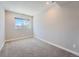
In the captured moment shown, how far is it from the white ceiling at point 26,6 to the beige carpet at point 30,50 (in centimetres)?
63

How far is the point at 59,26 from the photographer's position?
2.15 metres

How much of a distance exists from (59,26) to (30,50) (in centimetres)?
81

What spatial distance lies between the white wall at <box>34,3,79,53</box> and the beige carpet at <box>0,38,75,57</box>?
0.17 meters

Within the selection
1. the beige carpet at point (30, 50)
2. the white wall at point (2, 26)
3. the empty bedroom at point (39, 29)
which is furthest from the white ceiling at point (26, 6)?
the beige carpet at point (30, 50)

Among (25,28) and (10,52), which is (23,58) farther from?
(25,28)

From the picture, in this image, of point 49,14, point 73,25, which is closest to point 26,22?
point 49,14

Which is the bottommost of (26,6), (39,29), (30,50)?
(30,50)

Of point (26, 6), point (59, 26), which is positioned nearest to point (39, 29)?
point (59, 26)

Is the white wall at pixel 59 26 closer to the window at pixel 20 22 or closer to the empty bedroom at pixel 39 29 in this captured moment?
the empty bedroom at pixel 39 29

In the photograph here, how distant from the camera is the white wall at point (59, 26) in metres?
2.11

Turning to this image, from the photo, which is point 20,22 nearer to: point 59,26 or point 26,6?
point 26,6

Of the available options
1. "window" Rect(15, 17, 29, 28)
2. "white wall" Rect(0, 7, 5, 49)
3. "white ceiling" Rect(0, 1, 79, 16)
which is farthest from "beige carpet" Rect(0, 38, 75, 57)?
"white ceiling" Rect(0, 1, 79, 16)

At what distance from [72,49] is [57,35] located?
0.42 m

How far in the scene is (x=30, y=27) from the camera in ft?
7.00
